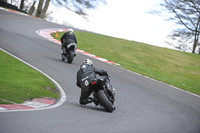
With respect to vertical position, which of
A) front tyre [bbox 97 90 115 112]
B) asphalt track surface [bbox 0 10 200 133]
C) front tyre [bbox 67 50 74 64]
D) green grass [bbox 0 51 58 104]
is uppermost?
front tyre [bbox 67 50 74 64]

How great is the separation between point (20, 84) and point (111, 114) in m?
3.13

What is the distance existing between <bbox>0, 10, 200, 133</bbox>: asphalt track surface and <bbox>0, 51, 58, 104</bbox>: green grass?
0.66 m

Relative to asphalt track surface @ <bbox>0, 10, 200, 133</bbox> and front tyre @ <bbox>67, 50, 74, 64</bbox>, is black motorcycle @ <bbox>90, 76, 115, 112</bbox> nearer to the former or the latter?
asphalt track surface @ <bbox>0, 10, 200, 133</bbox>

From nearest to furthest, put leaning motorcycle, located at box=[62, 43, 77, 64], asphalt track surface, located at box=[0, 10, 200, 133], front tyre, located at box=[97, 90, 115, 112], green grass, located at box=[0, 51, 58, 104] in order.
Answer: asphalt track surface, located at box=[0, 10, 200, 133] < front tyre, located at box=[97, 90, 115, 112] < green grass, located at box=[0, 51, 58, 104] < leaning motorcycle, located at box=[62, 43, 77, 64]

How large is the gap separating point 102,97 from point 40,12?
3583 centimetres

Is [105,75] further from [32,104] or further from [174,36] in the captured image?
[174,36]

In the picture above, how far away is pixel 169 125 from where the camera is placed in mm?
6918

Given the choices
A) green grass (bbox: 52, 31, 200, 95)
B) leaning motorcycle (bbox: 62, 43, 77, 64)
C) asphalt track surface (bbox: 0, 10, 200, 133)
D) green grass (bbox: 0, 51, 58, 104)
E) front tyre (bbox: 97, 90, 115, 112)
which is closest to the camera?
asphalt track surface (bbox: 0, 10, 200, 133)

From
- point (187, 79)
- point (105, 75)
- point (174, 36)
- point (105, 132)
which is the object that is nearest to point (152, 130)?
point (105, 132)

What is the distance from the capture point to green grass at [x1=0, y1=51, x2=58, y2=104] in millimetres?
7557

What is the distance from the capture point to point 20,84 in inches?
355

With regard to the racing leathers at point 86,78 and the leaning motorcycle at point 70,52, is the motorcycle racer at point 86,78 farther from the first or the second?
the leaning motorcycle at point 70,52

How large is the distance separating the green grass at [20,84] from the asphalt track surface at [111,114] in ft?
2.18

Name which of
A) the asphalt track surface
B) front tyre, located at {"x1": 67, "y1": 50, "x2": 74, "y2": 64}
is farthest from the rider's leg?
front tyre, located at {"x1": 67, "y1": 50, "x2": 74, "y2": 64}
